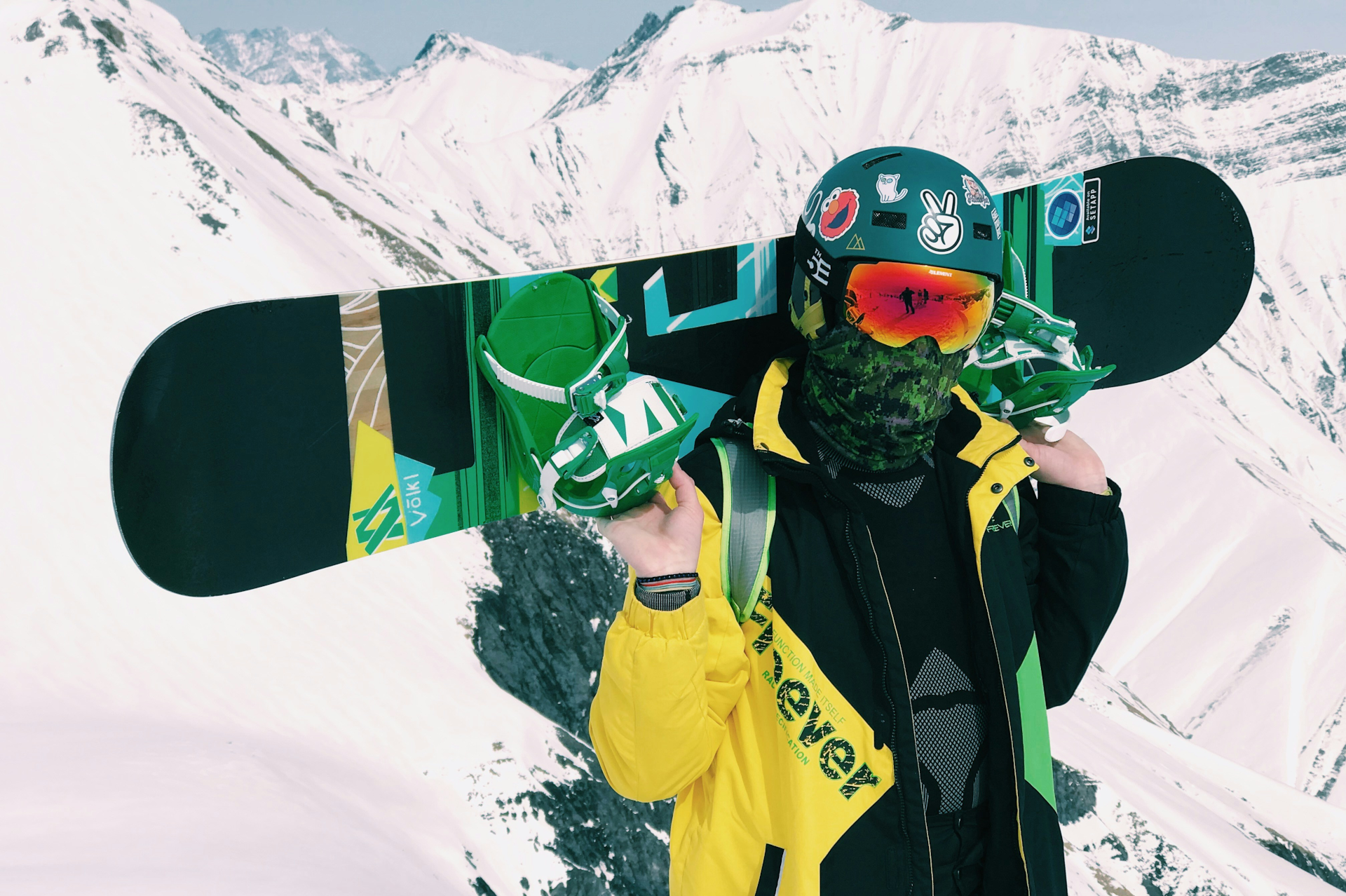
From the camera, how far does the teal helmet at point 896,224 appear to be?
2.39 metres

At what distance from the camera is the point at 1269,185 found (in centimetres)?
13850

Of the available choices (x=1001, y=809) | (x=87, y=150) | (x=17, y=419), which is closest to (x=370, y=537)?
(x=1001, y=809)

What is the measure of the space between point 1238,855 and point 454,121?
173441 mm

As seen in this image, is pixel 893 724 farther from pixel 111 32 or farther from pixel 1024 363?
pixel 111 32

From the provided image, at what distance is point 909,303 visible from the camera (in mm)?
2346

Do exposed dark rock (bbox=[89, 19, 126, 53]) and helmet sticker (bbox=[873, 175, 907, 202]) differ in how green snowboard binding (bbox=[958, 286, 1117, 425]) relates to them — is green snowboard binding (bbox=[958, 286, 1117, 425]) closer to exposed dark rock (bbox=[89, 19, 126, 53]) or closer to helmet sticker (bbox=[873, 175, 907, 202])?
helmet sticker (bbox=[873, 175, 907, 202])

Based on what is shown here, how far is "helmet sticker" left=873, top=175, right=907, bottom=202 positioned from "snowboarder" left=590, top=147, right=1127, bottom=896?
10mm

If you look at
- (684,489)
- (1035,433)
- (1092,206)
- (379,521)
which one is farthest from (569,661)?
(684,489)

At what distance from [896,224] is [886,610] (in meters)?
→ 1.13

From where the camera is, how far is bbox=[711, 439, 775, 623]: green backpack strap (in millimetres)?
2133

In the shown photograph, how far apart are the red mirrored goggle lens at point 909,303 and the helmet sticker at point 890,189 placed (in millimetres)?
203

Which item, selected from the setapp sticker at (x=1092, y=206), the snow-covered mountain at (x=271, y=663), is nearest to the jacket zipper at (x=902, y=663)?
the setapp sticker at (x=1092, y=206)

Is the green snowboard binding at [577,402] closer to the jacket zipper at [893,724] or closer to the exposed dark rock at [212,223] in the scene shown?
the jacket zipper at [893,724]

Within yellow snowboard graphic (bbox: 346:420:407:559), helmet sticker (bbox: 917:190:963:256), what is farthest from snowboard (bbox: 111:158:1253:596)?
helmet sticker (bbox: 917:190:963:256)
